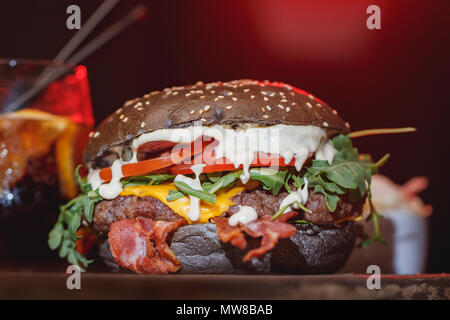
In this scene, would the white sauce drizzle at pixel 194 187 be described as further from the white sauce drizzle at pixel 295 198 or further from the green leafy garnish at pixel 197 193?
the white sauce drizzle at pixel 295 198

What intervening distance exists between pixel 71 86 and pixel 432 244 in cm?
442

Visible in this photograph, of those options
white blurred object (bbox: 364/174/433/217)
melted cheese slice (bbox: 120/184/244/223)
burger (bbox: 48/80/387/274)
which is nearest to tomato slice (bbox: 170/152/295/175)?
burger (bbox: 48/80/387/274)

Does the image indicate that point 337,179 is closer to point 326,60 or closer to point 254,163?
point 254,163

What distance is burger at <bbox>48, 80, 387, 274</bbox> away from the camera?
2014 mm

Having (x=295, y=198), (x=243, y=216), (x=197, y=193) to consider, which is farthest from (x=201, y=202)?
(x=295, y=198)

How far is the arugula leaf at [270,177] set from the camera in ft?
6.65

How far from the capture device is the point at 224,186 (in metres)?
2.03

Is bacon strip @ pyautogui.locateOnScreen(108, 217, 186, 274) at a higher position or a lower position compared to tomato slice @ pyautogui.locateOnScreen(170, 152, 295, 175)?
lower

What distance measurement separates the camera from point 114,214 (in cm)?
220

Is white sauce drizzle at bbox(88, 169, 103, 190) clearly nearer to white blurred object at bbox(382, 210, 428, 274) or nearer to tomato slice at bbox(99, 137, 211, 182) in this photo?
tomato slice at bbox(99, 137, 211, 182)

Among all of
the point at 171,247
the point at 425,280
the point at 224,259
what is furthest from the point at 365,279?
the point at 171,247

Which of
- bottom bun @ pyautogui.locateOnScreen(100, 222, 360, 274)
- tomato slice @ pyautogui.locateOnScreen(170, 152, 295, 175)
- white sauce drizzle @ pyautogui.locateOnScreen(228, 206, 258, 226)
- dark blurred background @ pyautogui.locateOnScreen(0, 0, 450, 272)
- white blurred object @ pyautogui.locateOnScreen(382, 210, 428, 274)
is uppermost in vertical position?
dark blurred background @ pyautogui.locateOnScreen(0, 0, 450, 272)

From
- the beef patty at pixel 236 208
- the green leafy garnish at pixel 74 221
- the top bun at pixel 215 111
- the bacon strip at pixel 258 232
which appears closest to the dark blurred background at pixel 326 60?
the green leafy garnish at pixel 74 221

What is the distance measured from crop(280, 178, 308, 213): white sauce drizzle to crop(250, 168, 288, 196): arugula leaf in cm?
6
